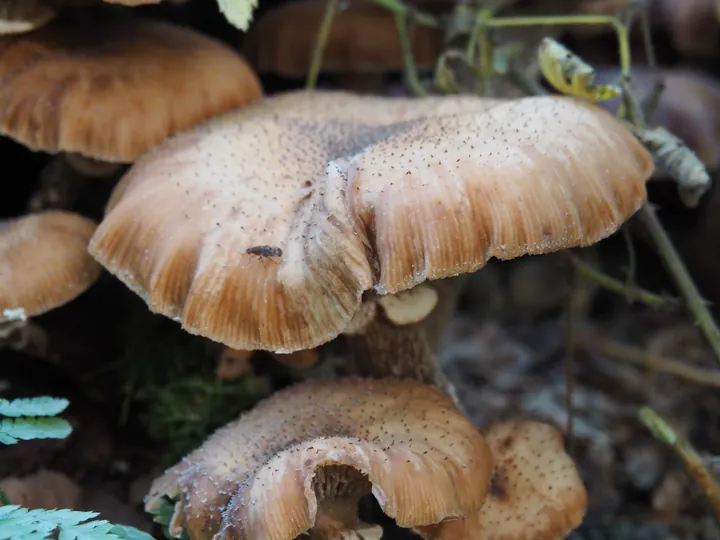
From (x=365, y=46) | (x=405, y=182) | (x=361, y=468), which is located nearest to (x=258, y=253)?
(x=405, y=182)

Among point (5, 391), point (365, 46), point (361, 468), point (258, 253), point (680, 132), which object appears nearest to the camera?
point (361, 468)

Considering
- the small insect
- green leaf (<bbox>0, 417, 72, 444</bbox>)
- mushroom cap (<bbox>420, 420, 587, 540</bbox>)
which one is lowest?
mushroom cap (<bbox>420, 420, 587, 540</bbox>)

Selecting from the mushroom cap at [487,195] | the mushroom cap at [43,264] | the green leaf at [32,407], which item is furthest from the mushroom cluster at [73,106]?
the mushroom cap at [487,195]

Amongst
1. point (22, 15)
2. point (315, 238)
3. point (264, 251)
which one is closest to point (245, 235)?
point (264, 251)

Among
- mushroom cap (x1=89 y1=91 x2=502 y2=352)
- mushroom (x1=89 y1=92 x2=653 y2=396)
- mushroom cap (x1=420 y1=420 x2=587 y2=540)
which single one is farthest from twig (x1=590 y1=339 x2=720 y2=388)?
mushroom cap (x1=89 y1=91 x2=502 y2=352)

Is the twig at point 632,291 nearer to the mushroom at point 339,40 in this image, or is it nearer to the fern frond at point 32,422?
the mushroom at point 339,40

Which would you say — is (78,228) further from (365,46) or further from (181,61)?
(365,46)

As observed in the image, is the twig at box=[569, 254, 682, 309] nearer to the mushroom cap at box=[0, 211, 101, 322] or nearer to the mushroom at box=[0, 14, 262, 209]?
the mushroom at box=[0, 14, 262, 209]

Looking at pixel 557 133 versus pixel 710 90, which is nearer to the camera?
pixel 557 133
